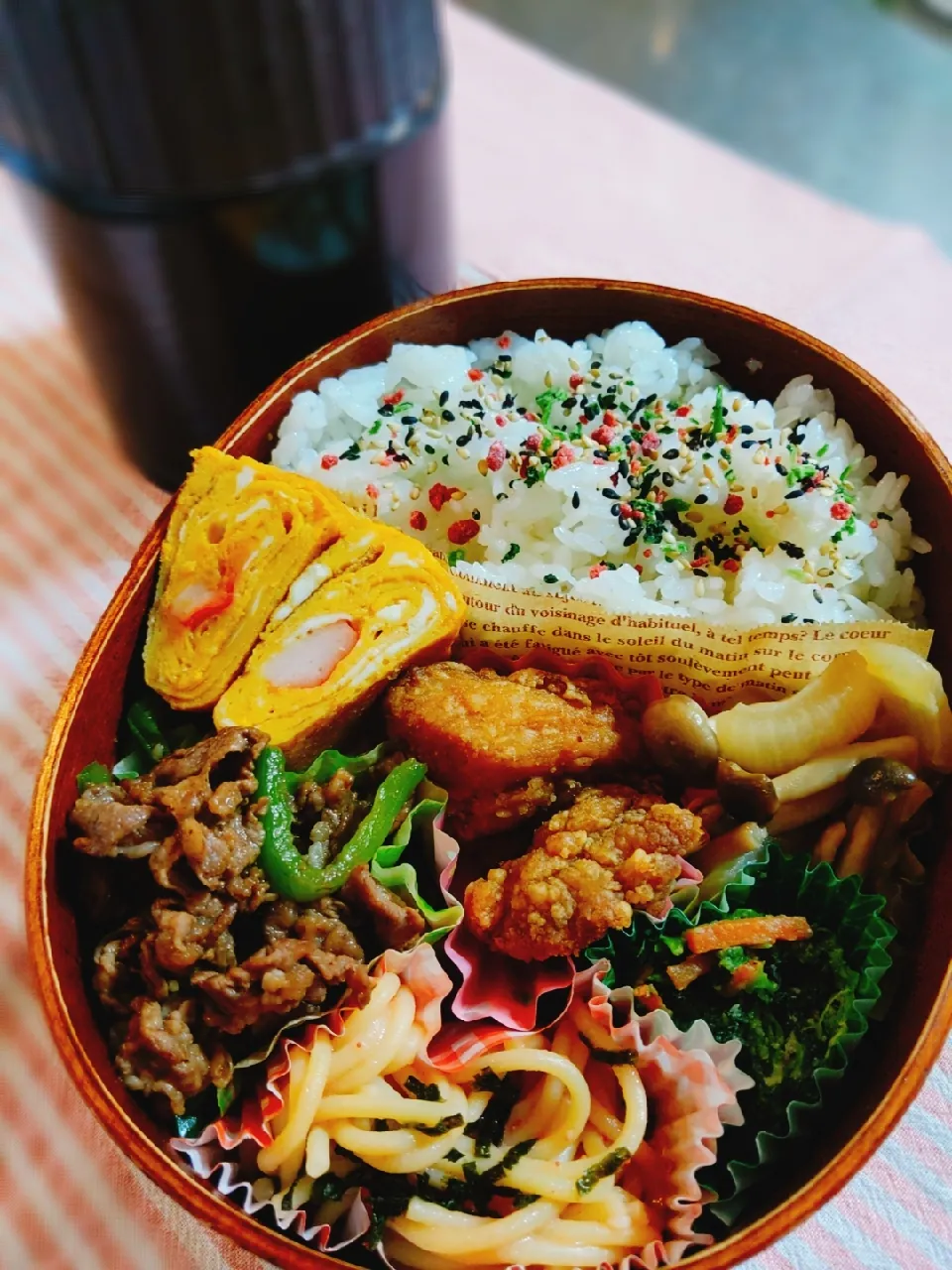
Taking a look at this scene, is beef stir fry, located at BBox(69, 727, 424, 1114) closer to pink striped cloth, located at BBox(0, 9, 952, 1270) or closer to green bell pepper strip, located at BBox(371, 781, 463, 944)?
green bell pepper strip, located at BBox(371, 781, 463, 944)

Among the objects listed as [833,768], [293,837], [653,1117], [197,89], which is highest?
[197,89]

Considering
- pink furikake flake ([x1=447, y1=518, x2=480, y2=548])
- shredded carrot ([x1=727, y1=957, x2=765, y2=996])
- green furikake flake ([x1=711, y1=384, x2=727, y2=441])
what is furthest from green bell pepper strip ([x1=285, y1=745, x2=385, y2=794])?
A: green furikake flake ([x1=711, y1=384, x2=727, y2=441])

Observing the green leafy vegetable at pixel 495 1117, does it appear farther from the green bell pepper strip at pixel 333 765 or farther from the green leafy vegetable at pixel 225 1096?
the green bell pepper strip at pixel 333 765

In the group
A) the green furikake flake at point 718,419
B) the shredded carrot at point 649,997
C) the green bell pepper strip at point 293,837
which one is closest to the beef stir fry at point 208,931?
the green bell pepper strip at point 293,837

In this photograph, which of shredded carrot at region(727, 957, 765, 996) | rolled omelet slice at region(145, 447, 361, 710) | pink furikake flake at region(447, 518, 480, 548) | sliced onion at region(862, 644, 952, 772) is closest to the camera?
shredded carrot at region(727, 957, 765, 996)

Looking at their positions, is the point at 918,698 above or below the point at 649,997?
above

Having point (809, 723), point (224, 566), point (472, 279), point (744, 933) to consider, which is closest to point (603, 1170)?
point (744, 933)

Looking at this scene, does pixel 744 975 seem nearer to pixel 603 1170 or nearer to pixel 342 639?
pixel 603 1170

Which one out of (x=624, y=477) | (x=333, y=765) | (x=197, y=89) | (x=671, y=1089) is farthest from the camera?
(x=624, y=477)
